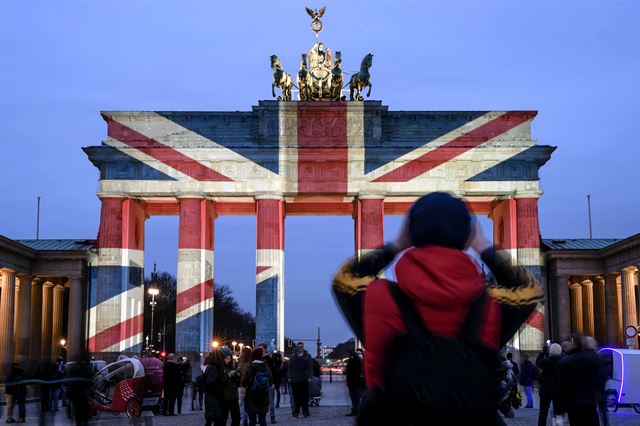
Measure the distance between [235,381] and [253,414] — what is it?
203 centimetres

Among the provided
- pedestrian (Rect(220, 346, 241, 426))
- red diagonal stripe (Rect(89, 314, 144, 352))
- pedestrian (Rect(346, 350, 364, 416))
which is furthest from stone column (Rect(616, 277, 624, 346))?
pedestrian (Rect(220, 346, 241, 426))

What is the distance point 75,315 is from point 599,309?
3094 cm

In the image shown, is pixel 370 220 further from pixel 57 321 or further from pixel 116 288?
pixel 57 321

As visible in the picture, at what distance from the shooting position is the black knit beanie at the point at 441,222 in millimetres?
3600

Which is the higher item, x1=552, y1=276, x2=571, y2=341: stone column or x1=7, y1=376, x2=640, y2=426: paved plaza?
x1=552, y1=276, x2=571, y2=341: stone column

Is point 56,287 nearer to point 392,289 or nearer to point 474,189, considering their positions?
point 474,189

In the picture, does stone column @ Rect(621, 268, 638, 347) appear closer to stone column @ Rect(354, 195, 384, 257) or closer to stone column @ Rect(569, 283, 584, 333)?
stone column @ Rect(569, 283, 584, 333)

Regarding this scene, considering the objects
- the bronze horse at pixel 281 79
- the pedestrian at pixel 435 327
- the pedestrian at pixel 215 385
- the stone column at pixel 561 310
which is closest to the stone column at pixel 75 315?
the bronze horse at pixel 281 79

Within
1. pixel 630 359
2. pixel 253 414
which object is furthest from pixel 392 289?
pixel 630 359

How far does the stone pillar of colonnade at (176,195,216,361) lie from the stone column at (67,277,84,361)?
19.1 feet

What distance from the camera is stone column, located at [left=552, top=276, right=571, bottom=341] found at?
52.2 metres

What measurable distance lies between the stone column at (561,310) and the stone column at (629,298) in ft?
11.8

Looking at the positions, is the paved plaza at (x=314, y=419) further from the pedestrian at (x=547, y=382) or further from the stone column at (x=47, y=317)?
the stone column at (x=47, y=317)

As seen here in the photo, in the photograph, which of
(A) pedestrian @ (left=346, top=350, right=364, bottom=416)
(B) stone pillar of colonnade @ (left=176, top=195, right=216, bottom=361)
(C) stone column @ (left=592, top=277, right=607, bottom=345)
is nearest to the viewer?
(A) pedestrian @ (left=346, top=350, right=364, bottom=416)
